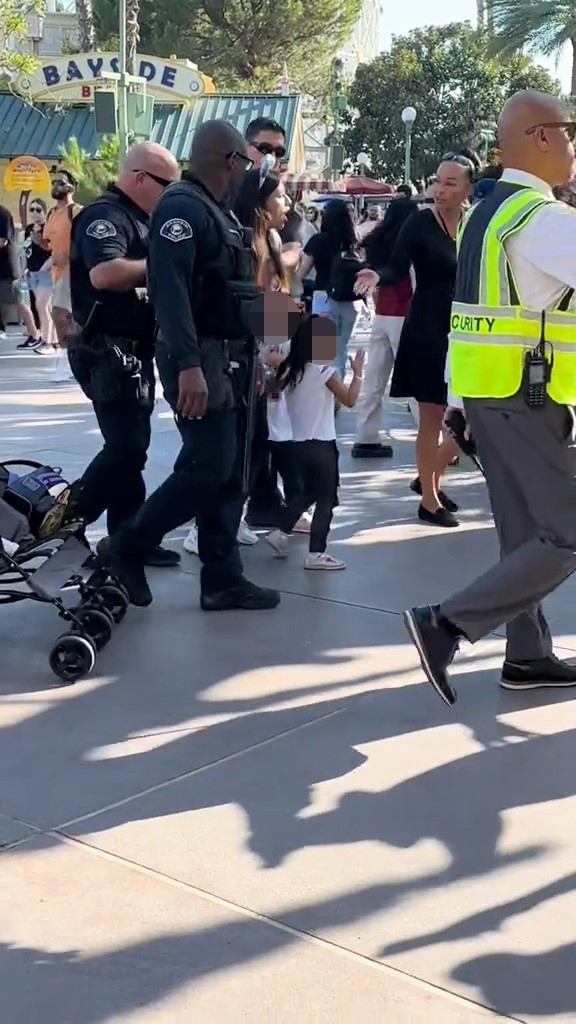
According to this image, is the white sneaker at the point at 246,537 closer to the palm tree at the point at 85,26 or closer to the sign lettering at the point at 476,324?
the sign lettering at the point at 476,324

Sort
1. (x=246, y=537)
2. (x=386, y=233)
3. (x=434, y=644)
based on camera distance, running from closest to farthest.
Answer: (x=434, y=644) < (x=246, y=537) < (x=386, y=233)

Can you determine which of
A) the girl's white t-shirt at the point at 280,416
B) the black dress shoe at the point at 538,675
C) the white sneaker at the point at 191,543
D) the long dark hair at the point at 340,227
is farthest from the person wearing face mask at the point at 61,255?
the black dress shoe at the point at 538,675

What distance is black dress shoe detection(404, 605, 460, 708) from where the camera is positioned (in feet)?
13.3

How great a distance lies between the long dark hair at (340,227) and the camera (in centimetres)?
907

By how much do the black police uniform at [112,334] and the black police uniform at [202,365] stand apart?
0.39 meters

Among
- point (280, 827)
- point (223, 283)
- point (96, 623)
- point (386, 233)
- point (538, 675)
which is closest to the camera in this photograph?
point (280, 827)

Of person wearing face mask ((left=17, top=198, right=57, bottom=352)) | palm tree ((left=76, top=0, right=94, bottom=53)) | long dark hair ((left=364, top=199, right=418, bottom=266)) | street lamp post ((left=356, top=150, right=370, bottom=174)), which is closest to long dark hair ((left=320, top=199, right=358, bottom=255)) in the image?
long dark hair ((left=364, top=199, right=418, bottom=266))

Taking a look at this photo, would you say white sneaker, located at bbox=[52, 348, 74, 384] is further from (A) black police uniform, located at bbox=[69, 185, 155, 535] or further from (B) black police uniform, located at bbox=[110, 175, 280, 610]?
(B) black police uniform, located at bbox=[110, 175, 280, 610]

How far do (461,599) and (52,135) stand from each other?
103 ft

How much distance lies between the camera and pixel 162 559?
19.7ft

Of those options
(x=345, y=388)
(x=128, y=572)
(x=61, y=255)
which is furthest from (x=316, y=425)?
(x=61, y=255)

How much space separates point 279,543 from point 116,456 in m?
0.97

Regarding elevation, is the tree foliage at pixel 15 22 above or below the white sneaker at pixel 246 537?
above

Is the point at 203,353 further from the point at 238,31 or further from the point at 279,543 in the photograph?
the point at 238,31
